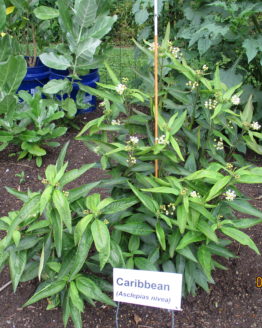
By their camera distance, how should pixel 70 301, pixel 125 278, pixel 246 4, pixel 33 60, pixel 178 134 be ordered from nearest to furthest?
1. pixel 125 278
2. pixel 70 301
3. pixel 178 134
4. pixel 246 4
5. pixel 33 60

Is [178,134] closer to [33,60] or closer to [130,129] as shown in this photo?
[130,129]

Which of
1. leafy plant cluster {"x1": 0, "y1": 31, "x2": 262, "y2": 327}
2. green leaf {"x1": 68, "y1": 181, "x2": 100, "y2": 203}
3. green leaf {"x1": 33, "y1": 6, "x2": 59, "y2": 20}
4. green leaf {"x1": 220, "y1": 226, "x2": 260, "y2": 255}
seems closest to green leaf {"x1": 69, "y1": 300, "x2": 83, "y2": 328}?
leafy plant cluster {"x1": 0, "y1": 31, "x2": 262, "y2": 327}

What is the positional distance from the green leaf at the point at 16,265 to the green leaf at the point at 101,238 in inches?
16.3

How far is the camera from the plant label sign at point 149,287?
5.14ft

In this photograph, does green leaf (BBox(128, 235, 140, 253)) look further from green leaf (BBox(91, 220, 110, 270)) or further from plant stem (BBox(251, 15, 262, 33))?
plant stem (BBox(251, 15, 262, 33))

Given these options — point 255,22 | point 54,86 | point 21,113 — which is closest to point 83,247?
point 21,113

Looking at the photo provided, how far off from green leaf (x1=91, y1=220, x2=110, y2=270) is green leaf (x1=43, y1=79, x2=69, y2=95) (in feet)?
6.97

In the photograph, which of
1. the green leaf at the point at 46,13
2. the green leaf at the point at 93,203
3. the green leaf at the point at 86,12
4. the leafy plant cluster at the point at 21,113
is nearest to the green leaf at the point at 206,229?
the green leaf at the point at 93,203

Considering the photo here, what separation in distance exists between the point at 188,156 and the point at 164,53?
499mm

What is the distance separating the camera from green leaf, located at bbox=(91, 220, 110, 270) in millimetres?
1435

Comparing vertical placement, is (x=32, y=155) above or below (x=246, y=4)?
below

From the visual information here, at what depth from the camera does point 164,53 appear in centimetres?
171

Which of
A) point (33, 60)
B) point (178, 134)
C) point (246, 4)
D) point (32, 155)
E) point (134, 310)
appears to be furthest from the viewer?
point (33, 60)

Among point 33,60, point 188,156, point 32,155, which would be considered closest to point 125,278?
point 188,156
